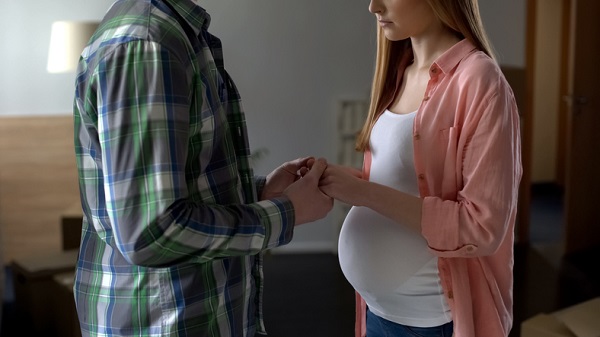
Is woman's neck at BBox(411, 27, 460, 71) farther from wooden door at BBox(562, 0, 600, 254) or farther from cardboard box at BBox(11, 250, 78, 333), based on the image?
wooden door at BBox(562, 0, 600, 254)

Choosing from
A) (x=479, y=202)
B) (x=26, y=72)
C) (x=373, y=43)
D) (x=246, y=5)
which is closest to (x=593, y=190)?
(x=373, y=43)

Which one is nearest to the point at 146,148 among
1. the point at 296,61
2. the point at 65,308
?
the point at 65,308

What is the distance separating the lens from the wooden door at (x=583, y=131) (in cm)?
462

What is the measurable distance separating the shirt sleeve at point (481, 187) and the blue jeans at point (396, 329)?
0.18 m

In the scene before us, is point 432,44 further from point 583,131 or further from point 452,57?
point 583,131

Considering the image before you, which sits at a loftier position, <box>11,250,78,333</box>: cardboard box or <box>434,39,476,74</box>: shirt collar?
<box>434,39,476,74</box>: shirt collar

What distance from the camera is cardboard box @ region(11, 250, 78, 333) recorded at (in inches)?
136

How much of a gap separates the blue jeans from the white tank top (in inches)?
0.5

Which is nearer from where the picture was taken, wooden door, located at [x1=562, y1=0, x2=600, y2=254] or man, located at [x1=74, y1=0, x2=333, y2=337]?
man, located at [x1=74, y1=0, x2=333, y2=337]

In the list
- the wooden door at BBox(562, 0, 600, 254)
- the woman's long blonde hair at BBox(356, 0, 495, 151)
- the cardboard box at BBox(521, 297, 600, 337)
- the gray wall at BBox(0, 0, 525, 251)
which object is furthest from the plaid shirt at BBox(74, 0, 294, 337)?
the wooden door at BBox(562, 0, 600, 254)

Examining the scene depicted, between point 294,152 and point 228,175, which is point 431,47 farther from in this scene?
point 294,152

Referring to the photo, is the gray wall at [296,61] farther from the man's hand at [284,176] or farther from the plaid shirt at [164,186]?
the plaid shirt at [164,186]

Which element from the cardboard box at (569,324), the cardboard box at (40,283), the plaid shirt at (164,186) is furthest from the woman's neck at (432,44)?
the cardboard box at (40,283)

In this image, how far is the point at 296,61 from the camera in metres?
4.99
